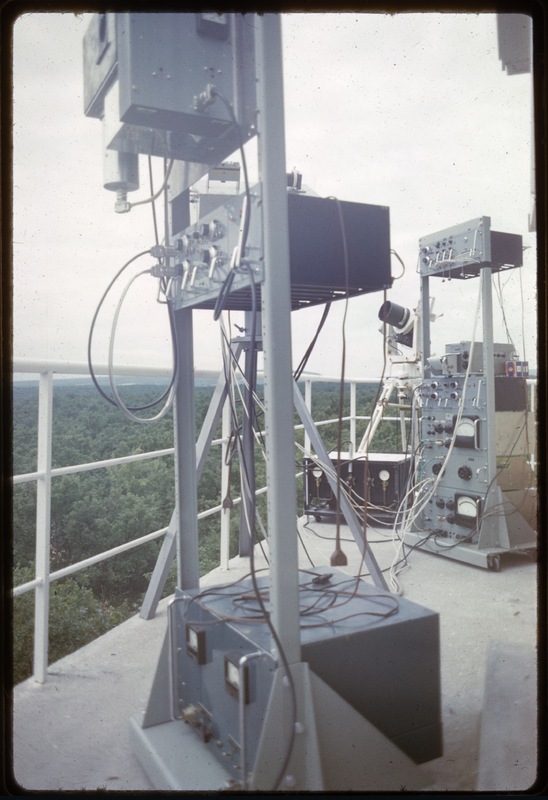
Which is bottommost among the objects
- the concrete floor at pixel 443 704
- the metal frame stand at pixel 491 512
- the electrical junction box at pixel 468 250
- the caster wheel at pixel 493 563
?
the concrete floor at pixel 443 704

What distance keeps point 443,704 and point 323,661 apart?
2.18 feet

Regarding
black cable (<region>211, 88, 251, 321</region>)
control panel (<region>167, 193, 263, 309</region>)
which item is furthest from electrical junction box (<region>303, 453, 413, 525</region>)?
black cable (<region>211, 88, 251, 321</region>)

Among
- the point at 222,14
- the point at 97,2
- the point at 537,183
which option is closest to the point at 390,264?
the point at 537,183

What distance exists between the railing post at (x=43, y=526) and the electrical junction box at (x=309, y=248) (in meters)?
0.56

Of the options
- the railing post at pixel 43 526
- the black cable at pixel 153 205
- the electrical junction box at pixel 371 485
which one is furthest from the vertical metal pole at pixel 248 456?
the electrical junction box at pixel 371 485

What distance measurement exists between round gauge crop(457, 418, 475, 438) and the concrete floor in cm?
78

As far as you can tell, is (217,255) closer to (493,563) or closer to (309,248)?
(309,248)

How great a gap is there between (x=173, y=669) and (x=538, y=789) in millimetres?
815

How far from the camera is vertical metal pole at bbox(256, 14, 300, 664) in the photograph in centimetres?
108

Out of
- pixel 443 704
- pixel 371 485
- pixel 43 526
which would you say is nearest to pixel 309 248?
pixel 43 526

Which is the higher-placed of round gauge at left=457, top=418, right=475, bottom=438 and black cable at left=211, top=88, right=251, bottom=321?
black cable at left=211, top=88, right=251, bottom=321

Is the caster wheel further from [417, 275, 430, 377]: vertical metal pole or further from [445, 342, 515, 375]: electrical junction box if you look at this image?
[417, 275, 430, 377]: vertical metal pole

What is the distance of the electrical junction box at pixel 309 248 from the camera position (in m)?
1.25

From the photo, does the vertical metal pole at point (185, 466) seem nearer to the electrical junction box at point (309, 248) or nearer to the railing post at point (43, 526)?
the electrical junction box at point (309, 248)
